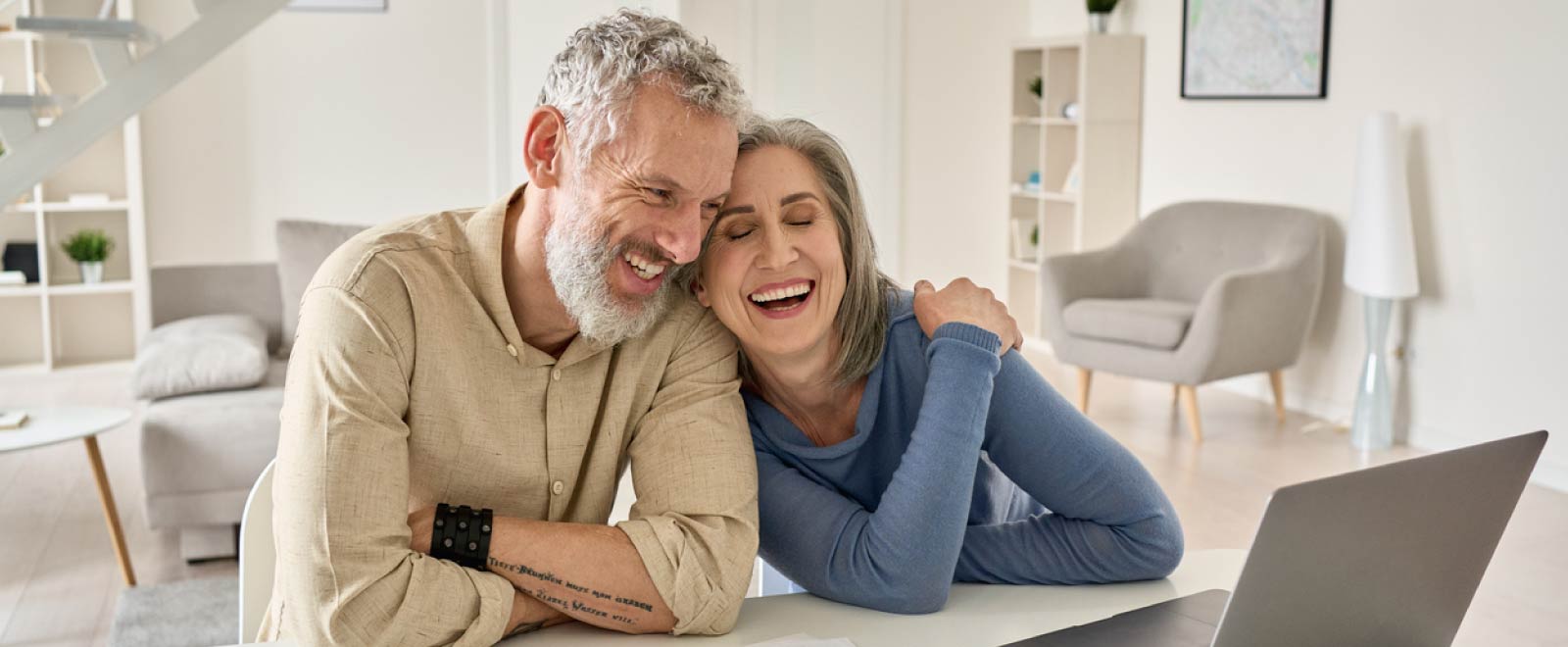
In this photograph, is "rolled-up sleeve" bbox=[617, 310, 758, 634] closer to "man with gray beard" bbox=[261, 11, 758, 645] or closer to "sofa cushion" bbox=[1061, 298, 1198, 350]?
"man with gray beard" bbox=[261, 11, 758, 645]

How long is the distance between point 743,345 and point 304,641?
1.96ft

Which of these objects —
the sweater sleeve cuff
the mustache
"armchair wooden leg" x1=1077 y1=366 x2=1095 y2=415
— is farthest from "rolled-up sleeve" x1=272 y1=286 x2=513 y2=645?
"armchair wooden leg" x1=1077 y1=366 x2=1095 y2=415

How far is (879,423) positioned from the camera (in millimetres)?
1675

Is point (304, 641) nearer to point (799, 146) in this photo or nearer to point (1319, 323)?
point (799, 146)

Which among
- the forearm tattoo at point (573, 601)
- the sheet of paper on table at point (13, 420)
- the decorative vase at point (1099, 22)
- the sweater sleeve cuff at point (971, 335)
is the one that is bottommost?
the sheet of paper on table at point (13, 420)

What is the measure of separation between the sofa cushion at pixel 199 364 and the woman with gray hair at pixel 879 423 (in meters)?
2.74

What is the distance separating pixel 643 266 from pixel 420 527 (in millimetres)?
363

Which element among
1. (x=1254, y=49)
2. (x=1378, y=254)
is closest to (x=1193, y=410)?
(x=1378, y=254)

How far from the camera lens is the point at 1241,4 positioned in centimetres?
577

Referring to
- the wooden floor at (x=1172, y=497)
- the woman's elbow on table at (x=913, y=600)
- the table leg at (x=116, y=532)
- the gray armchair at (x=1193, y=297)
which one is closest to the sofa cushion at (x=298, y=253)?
the wooden floor at (x=1172, y=497)

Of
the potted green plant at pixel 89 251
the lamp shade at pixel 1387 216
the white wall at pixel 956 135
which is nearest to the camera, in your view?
the lamp shade at pixel 1387 216

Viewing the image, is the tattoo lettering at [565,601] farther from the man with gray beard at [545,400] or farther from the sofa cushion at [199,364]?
the sofa cushion at [199,364]

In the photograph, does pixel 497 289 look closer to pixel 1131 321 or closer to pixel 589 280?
pixel 589 280

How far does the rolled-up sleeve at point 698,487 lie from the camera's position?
4.60 ft
